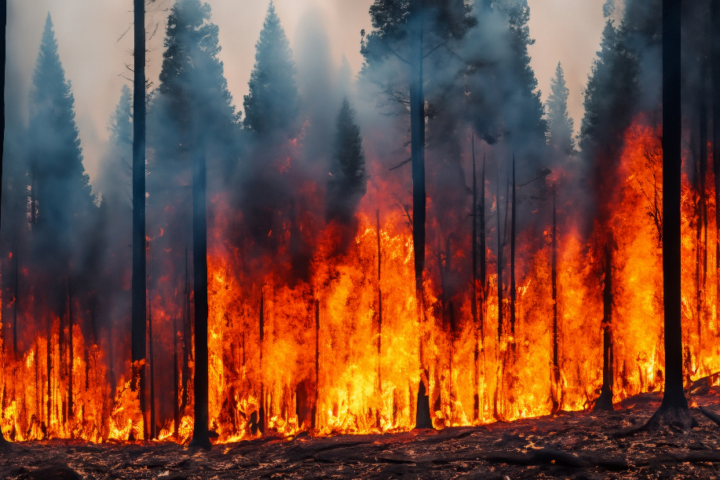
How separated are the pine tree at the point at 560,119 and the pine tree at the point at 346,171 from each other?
837cm

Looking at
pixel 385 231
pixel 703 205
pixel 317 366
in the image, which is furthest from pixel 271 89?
pixel 703 205

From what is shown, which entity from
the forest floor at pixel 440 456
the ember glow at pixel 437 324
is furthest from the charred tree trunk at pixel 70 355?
the forest floor at pixel 440 456

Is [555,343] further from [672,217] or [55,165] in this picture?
[55,165]

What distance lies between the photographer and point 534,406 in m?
19.0

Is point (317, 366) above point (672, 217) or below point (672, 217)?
below

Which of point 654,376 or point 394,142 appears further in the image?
point 394,142

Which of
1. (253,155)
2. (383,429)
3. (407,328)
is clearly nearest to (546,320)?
(407,328)

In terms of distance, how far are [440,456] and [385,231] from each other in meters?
12.7

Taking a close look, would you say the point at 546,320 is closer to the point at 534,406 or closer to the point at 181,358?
the point at 534,406

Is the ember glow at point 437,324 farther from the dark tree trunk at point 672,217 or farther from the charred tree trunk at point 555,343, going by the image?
the dark tree trunk at point 672,217

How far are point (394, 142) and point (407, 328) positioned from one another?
9.24 metres

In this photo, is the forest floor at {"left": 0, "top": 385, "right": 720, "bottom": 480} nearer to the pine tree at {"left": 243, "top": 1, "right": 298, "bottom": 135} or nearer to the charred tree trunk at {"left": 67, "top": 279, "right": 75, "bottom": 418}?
the pine tree at {"left": 243, "top": 1, "right": 298, "bottom": 135}

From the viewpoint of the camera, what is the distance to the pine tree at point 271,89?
2139cm

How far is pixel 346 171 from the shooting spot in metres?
20.5
